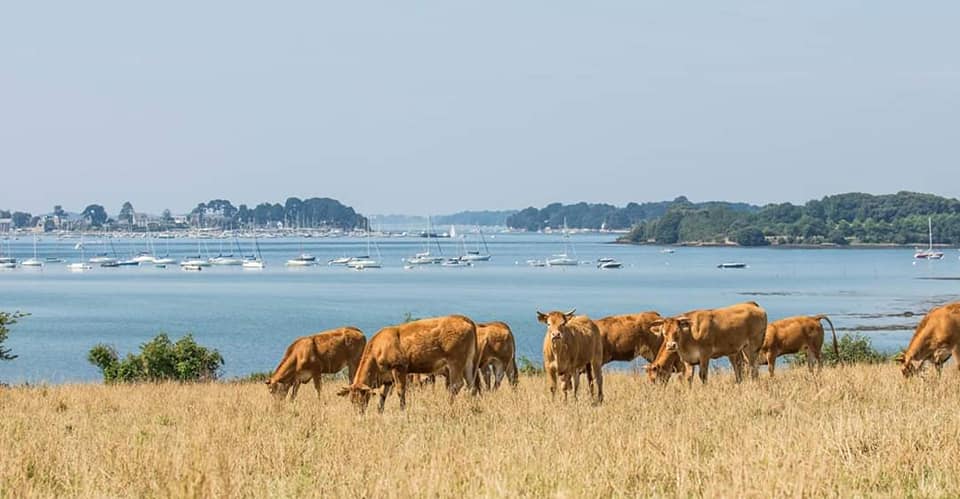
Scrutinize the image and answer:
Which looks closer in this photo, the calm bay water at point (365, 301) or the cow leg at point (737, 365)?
the cow leg at point (737, 365)

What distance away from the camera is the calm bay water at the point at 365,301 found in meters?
84.9

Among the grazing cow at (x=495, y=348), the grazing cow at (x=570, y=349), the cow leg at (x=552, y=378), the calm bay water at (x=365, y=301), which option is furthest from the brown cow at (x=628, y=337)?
the calm bay water at (x=365, y=301)

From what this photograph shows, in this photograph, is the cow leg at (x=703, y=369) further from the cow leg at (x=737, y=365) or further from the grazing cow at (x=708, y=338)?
the cow leg at (x=737, y=365)

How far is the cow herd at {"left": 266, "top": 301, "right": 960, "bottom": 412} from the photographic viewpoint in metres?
18.3

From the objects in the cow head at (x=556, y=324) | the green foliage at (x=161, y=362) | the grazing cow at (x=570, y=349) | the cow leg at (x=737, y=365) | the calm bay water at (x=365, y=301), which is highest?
the cow head at (x=556, y=324)

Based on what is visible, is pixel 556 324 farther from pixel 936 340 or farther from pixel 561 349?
pixel 936 340

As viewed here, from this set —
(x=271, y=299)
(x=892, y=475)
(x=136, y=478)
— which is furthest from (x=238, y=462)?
(x=271, y=299)

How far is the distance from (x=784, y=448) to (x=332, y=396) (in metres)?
10.3

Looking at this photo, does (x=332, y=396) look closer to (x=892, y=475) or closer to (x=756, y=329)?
(x=756, y=329)

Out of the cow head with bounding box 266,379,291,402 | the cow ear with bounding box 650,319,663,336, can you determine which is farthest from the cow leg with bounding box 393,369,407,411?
→ the cow ear with bounding box 650,319,663,336

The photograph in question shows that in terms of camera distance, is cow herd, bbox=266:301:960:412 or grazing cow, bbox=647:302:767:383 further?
grazing cow, bbox=647:302:767:383

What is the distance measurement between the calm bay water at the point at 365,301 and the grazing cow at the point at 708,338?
37565mm

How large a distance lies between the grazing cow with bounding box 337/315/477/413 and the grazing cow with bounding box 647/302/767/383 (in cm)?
450

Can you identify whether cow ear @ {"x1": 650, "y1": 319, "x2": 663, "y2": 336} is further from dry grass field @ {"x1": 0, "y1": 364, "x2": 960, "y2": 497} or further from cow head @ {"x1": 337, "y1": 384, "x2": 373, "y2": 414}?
cow head @ {"x1": 337, "y1": 384, "x2": 373, "y2": 414}
